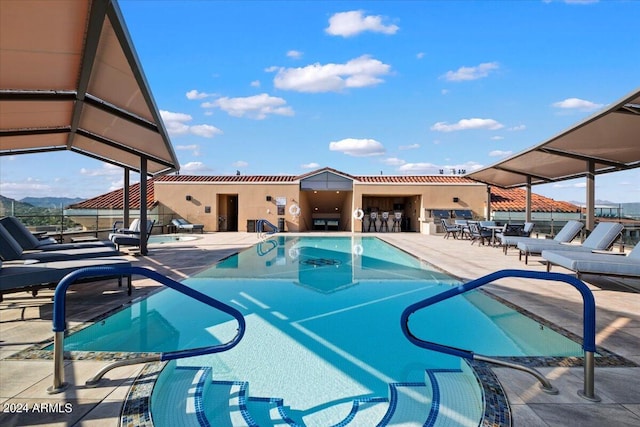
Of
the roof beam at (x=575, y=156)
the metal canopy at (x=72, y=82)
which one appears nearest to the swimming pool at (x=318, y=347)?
the metal canopy at (x=72, y=82)

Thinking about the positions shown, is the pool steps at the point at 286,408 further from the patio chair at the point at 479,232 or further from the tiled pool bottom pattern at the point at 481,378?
the patio chair at the point at 479,232

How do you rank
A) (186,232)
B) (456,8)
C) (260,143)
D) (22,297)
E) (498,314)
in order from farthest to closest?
1. (260,143)
2. (186,232)
3. (456,8)
4. (22,297)
5. (498,314)

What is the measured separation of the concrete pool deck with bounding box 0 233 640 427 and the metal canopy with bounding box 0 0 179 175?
3.19m

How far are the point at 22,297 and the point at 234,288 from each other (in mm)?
3049

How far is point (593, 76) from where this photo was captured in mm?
12883

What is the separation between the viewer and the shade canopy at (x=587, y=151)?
6.39 m

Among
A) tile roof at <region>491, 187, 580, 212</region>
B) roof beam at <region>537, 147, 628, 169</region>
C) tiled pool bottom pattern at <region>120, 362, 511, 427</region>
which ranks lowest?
tiled pool bottom pattern at <region>120, 362, 511, 427</region>

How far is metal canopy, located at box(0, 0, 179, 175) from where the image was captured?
395cm

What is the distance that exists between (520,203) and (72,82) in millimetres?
23778

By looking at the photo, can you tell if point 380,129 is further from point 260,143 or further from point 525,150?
point 525,150

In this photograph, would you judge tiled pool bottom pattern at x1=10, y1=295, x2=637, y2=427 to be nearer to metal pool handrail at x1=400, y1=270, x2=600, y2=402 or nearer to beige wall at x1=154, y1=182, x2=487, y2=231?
metal pool handrail at x1=400, y1=270, x2=600, y2=402

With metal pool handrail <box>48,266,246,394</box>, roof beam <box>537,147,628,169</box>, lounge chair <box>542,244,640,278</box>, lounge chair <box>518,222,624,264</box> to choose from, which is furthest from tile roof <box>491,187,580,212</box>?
metal pool handrail <box>48,266,246,394</box>

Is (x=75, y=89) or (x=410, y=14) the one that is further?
(x=410, y=14)

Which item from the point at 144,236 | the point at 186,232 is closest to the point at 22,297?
the point at 144,236
